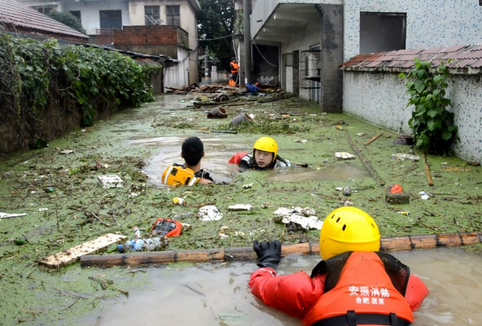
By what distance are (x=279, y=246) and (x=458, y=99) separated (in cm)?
504

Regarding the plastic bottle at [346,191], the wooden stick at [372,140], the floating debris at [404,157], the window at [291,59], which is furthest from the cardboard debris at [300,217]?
the window at [291,59]

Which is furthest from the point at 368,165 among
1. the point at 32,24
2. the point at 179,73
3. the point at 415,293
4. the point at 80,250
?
the point at 179,73

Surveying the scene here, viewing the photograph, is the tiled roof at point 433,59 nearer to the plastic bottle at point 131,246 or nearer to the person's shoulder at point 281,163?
the person's shoulder at point 281,163

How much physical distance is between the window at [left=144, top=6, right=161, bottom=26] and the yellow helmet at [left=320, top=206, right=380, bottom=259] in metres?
39.6

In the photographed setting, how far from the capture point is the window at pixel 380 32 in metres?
16.1

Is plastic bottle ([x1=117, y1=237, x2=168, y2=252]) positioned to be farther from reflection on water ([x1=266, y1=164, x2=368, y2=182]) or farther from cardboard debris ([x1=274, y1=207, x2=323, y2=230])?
reflection on water ([x1=266, y1=164, x2=368, y2=182])

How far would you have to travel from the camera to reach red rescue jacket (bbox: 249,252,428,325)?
9.60 feet

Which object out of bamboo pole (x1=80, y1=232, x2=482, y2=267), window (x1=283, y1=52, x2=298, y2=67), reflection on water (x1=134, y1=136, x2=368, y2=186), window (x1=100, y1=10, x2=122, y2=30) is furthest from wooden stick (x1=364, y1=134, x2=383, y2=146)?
window (x1=100, y1=10, x2=122, y2=30)

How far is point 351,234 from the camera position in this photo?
2.86 meters

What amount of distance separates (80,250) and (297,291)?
205 cm

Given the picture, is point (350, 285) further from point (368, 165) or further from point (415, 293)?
point (368, 165)

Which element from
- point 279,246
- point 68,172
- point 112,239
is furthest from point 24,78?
point 279,246

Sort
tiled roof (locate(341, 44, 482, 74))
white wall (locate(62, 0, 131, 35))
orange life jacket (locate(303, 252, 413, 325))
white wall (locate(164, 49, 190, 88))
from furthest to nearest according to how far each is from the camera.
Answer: white wall (locate(62, 0, 131, 35)) → white wall (locate(164, 49, 190, 88)) → tiled roof (locate(341, 44, 482, 74)) → orange life jacket (locate(303, 252, 413, 325))

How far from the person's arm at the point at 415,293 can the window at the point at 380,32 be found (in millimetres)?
14197
